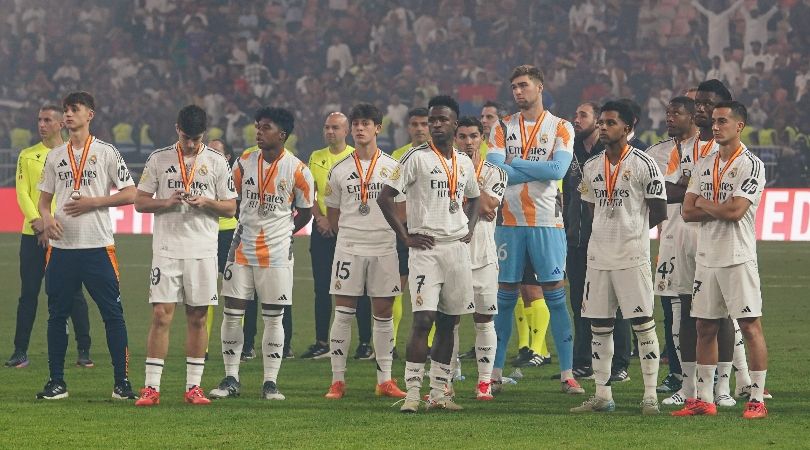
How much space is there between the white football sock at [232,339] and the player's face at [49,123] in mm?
2473

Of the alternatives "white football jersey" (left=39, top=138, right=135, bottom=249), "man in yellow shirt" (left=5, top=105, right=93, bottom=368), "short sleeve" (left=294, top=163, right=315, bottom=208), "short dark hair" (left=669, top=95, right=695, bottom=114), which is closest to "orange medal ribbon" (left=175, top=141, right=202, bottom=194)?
"white football jersey" (left=39, top=138, right=135, bottom=249)

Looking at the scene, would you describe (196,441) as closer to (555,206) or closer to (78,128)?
(78,128)

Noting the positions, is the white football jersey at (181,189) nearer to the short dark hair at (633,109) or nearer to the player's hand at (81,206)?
the player's hand at (81,206)

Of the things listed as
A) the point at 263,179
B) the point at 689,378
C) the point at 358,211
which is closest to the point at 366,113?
the point at 358,211

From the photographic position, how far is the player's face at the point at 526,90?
9.91 m

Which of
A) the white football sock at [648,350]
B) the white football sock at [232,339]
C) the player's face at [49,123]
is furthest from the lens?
the player's face at [49,123]

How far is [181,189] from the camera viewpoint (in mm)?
8992

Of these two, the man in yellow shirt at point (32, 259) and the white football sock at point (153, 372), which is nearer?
the white football sock at point (153, 372)

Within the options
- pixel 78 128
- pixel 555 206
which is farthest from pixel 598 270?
pixel 78 128

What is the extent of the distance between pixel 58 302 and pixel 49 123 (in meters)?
2.21

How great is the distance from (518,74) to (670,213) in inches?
59.0

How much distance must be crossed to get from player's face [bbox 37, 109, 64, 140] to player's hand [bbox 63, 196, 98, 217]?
6.64 feet

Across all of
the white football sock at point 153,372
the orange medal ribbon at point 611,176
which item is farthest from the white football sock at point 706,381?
the white football sock at point 153,372

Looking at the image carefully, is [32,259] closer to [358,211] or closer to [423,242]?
[358,211]
